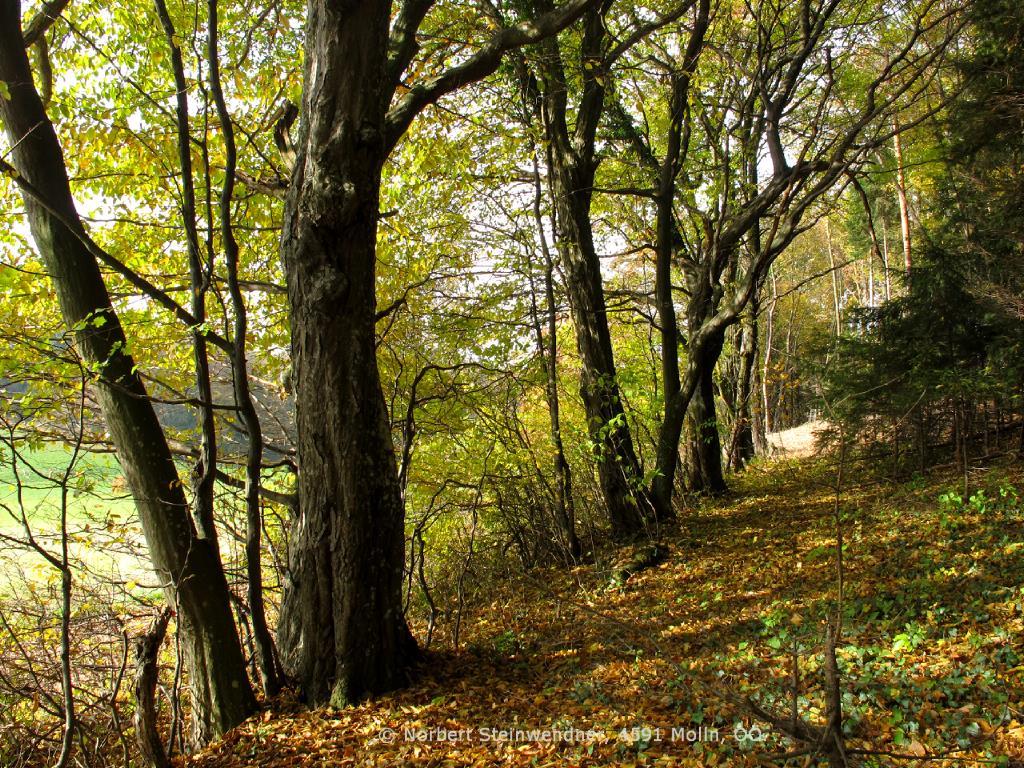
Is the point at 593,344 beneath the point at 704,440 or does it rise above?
above

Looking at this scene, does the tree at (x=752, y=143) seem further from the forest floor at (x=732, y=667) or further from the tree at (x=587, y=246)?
the forest floor at (x=732, y=667)

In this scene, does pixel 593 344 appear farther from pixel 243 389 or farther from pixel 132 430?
pixel 132 430

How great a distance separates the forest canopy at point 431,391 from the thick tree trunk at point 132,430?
0.02 metres

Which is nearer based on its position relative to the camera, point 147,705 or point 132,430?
point 147,705

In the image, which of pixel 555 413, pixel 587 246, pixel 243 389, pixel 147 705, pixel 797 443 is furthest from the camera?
pixel 797 443

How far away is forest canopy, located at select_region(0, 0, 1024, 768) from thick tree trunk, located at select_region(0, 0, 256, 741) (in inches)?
0.9

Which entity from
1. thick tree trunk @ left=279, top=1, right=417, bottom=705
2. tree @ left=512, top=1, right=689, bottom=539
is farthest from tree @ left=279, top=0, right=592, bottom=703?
tree @ left=512, top=1, right=689, bottom=539

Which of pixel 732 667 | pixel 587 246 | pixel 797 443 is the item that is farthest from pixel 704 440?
pixel 797 443

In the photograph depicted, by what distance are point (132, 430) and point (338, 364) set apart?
132cm

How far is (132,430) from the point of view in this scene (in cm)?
379

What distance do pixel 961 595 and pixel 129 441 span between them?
17.6ft

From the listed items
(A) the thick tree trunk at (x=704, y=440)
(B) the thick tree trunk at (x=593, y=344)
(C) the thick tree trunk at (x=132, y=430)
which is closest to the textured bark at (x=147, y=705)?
(C) the thick tree trunk at (x=132, y=430)

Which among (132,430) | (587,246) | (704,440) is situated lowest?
(704,440)

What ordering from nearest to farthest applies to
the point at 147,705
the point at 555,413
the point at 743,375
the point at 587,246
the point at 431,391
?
1. the point at 147,705
2. the point at 555,413
3. the point at 431,391
4. the point at 587,246
5. the point at 743,375
